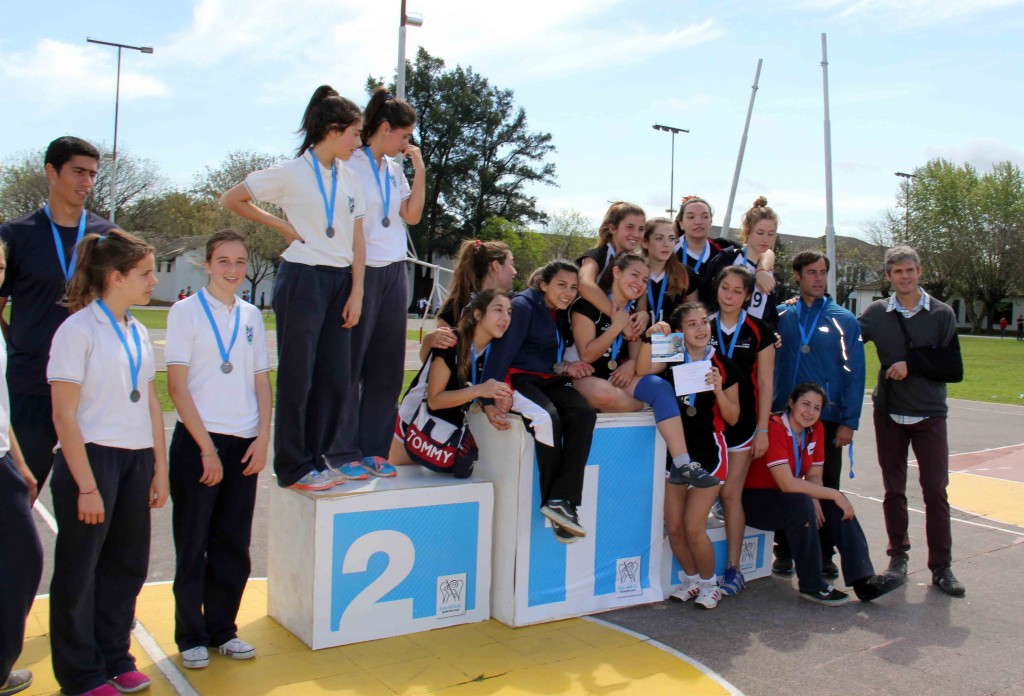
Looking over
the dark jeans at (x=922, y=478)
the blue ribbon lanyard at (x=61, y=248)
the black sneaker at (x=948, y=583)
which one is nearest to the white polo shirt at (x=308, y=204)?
the blue ribbon lanyard at (x=61, y=248)

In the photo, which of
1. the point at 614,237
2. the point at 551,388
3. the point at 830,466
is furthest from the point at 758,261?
the point at 551,388

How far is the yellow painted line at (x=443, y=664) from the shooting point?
11.8 feet

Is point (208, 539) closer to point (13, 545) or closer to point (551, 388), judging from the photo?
point (13, 545)

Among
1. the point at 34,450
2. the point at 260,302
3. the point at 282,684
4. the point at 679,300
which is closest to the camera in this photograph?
the point at 282,684

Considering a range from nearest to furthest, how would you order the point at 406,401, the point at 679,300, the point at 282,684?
the point at 282,684
the point at 406,401
the point at 679,300

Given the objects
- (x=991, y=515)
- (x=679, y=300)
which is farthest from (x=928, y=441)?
(x=991, y=515)

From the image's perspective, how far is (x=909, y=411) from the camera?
17.9ft

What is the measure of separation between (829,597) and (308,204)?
3.72 m

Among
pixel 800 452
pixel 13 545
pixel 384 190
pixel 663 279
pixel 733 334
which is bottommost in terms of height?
pixel 13 545

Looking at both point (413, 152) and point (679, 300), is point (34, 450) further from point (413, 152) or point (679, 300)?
point (679, 300)

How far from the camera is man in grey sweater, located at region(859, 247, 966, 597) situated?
5.35 m

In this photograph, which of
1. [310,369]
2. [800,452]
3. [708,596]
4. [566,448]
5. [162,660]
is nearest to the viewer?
[162,660]

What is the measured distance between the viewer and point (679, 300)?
17.4ft

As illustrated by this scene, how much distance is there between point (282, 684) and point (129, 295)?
177cm
